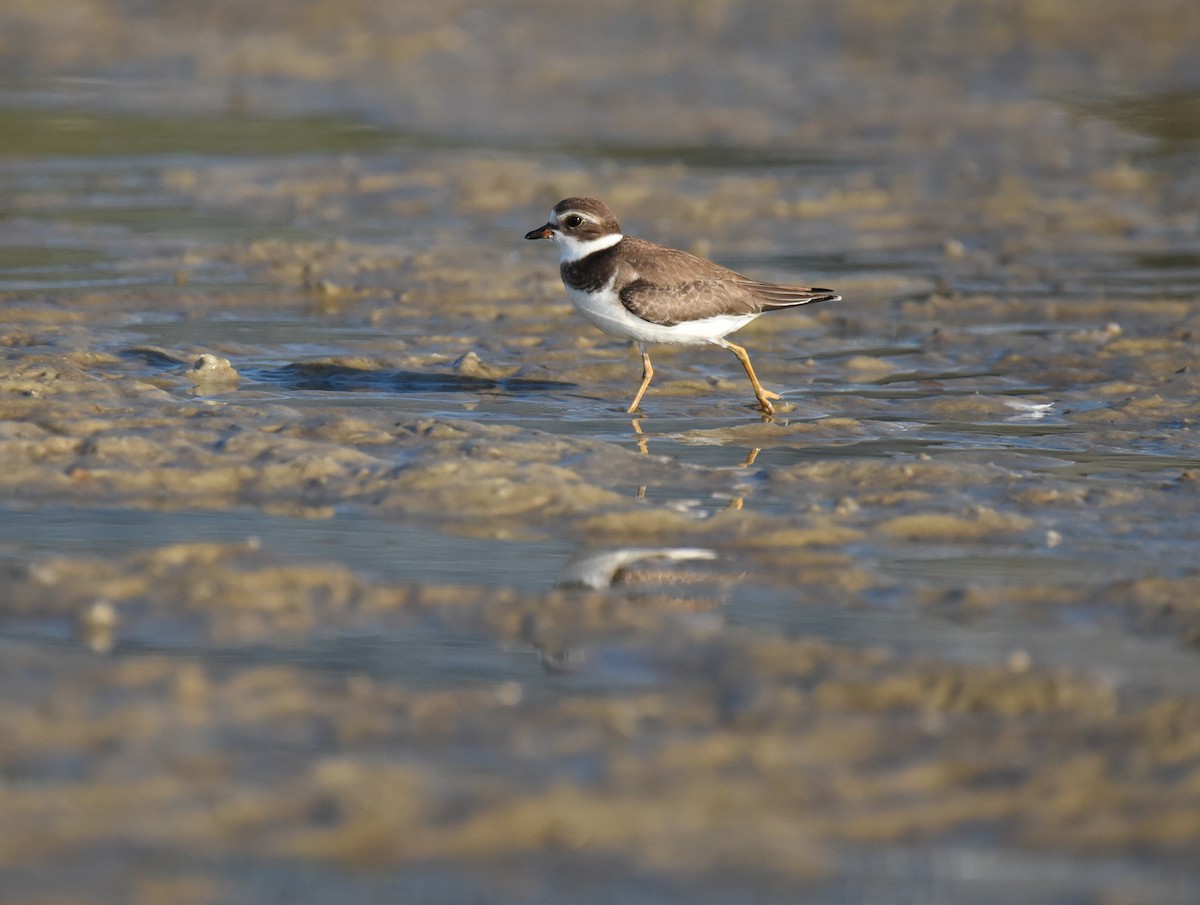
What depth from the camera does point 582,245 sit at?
419 inches

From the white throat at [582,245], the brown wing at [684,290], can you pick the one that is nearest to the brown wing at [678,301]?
the brown wing at [684,290]

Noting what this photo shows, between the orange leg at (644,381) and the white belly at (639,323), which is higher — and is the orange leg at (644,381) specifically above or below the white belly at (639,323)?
below

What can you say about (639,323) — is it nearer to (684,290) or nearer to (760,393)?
(684,290)

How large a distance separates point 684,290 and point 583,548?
319 cm

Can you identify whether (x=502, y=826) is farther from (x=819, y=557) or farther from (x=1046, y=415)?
(x=1046, y=415)

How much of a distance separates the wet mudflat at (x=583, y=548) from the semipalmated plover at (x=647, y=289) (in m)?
0.55

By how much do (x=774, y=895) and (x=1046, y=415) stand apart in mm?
6461

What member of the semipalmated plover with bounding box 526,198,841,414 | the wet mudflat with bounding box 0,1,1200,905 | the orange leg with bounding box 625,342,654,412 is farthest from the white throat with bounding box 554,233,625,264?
the wet mudflat with bounding box 0,1,1200,905

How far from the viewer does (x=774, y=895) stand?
451 cm

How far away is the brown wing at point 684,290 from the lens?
33.6 feet

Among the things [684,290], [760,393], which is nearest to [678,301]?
[684,290]

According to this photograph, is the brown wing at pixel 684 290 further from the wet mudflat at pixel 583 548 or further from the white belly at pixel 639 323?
the wet mudflat at pixel 583 548

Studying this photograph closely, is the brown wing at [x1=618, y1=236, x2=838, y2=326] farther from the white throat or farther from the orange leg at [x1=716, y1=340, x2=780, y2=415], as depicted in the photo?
the orange leg at [x1=716, y1=340, x2=780, y2=415]

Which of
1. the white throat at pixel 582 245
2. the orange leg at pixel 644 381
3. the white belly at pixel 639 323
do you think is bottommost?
the orange leg at pixel 644 381
